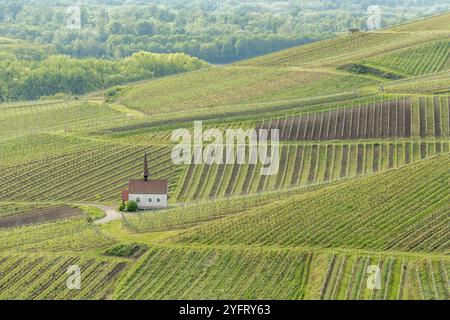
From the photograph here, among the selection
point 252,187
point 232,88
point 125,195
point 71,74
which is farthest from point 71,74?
point 125,195

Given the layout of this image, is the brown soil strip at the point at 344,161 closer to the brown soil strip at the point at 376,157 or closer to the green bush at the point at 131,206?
the brown soil strip at the point at 376,157

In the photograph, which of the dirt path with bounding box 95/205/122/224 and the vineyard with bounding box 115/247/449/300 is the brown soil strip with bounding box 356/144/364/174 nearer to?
the dirt path with bounding box 95/205/122/224

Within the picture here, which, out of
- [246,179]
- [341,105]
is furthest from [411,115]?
[246,179]

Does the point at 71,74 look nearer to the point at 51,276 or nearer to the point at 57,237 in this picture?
the point at 57,237

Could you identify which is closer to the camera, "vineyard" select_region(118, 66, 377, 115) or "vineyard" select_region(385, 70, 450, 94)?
"vineyard" select_region(385, 70, 450, 94)

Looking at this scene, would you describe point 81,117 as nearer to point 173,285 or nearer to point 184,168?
point 184,168

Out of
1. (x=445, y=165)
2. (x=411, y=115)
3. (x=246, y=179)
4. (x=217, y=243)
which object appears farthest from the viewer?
(x=411, y=115)

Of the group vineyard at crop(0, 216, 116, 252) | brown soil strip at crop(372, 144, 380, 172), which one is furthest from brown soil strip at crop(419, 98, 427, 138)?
vineyard at crop(0, 216, 116, 252)
